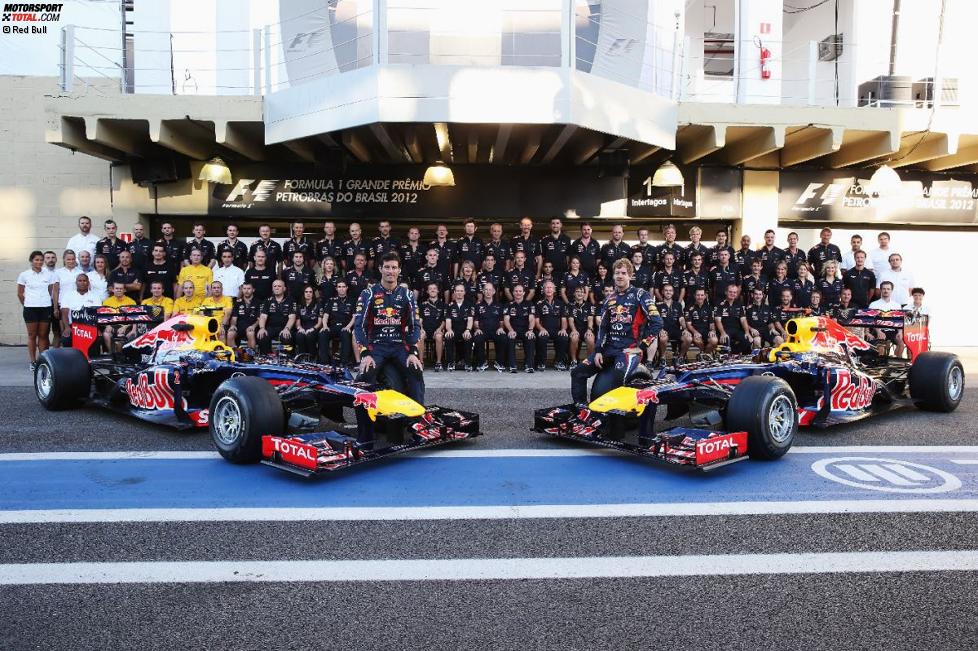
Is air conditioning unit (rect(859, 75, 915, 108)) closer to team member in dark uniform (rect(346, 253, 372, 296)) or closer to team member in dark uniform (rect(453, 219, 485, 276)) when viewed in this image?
team member in dark uniform (rect(453, 219, 485, 276))

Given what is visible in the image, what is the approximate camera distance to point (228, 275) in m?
11.9

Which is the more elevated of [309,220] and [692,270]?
[309,220]

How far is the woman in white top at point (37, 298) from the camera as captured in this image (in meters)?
11.5

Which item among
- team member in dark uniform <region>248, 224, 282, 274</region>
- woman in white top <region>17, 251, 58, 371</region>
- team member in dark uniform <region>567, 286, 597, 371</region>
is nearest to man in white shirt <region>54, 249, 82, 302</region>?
woman in white top <region>17, 251, 58, 371</region>

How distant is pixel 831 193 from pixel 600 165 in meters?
5.21

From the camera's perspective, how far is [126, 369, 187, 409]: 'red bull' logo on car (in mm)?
6914

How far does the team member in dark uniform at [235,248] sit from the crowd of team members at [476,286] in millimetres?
27

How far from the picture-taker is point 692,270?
40.9ft

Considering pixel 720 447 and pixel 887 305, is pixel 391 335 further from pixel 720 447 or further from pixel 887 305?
pixel 887 305

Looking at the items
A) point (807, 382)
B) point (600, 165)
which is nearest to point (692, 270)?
point (600, 165)

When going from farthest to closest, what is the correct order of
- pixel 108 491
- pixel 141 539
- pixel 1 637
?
pixel 108 491 < pixel 141 539 < pixel 1 637

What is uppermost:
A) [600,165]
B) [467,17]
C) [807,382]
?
[467,17]

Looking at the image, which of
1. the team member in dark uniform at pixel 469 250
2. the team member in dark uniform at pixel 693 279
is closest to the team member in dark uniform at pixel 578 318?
the team member in dark uniform at pixel 693 279

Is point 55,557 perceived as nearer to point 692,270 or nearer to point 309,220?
point 692,270
